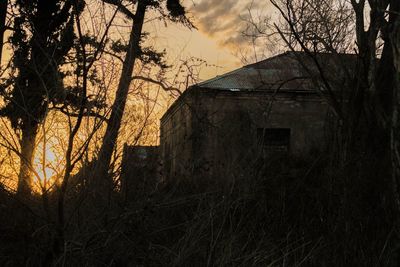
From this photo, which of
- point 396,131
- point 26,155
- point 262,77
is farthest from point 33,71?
point 262,77

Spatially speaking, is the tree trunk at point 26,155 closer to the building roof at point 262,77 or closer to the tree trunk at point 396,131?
the tree trunk at point 396,131

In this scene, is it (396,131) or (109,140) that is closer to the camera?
(109,140)

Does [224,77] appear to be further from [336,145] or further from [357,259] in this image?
[357,259]

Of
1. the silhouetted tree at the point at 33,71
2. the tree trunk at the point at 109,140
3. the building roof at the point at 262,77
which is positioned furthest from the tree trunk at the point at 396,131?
the building roof at the point at 262,77

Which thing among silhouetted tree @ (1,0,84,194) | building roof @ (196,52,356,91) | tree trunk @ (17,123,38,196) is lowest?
tree trunk @ (17,123,38,196)

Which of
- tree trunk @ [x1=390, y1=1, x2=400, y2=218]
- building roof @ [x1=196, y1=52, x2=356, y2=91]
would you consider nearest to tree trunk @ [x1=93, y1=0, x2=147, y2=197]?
tree trunk @ [x1=390, y1=1, x2=400, y2=218]

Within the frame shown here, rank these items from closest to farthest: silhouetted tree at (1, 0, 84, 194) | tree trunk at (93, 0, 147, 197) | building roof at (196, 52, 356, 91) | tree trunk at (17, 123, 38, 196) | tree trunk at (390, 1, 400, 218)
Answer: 1. silhouetted tree at (1, 0, 84, 194)
2. tree trunk at (17, 123, 38, 196)
3. tree trunk at (93, 0, 147, 197)
4. tree trunk at (390, 1, 400, 218)
5. building roof at (196, 52, 356, 91)

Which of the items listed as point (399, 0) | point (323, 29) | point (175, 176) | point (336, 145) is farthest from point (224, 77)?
point (175, 176)

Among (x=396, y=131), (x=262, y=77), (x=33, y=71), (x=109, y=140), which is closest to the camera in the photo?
(x=109, y=140)

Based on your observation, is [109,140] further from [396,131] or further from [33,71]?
[33,71]

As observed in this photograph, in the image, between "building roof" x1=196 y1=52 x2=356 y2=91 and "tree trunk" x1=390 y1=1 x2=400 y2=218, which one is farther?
"building roof" x1=196 y1=52 x2=356 y2=91

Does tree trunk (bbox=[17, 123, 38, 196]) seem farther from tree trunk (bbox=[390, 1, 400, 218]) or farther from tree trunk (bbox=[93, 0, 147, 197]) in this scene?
tree trunk (bbox=[390, 1, 400, 218])

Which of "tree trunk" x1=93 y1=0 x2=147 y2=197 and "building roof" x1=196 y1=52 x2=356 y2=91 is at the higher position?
"building roof" x1=196 y1=52 x2=356 y2=91

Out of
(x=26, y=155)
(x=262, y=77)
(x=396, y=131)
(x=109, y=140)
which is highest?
(x=262, y=77)
